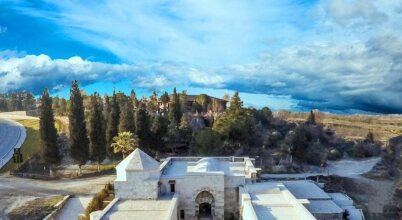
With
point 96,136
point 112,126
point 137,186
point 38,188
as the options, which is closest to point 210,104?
point 112,126

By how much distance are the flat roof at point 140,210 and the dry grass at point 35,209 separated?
8.76 m

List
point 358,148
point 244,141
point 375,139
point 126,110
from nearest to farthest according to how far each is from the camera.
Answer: point 126,110 → point 244,141 → point 358,148 → point 375,139

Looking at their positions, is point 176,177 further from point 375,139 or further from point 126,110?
point 375,139

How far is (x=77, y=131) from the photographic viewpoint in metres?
44.8

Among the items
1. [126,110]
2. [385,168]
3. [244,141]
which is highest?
[126,110]

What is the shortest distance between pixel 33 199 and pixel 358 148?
49.9m

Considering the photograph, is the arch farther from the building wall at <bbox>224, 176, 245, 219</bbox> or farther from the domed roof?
the domed roof

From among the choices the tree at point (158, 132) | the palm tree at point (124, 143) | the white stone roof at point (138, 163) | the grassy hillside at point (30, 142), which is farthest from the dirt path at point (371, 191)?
the grassy hillside at point (30, 142)

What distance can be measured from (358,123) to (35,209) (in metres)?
74.5

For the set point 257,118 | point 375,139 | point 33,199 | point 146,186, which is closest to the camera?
point 146,186

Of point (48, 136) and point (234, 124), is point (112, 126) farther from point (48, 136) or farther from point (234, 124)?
point (234, 124)

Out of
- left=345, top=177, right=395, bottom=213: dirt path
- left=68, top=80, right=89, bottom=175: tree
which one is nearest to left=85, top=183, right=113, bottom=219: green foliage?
left=68, top=80, right=89, bottom=175: tree

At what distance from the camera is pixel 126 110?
48.7 metres

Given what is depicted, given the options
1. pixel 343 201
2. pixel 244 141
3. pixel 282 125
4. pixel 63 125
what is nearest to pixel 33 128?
pixel 63 125
